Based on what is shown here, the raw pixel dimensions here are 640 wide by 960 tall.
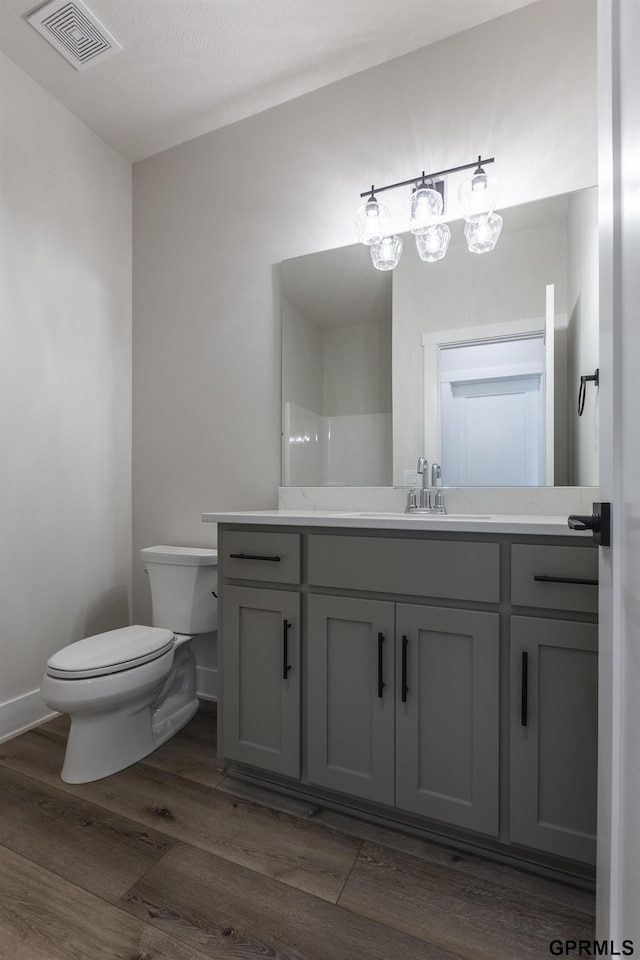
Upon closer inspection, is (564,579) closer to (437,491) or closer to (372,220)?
(437,491)

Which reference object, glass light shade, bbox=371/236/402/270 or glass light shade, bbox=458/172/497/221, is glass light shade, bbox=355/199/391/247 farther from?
glass light shade, bbox=458/172/497/221

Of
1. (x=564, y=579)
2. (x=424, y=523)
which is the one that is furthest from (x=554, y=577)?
(x=424, y=523)

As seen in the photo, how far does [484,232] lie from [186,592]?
1823mm

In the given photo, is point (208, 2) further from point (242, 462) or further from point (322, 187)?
point (242, 462)

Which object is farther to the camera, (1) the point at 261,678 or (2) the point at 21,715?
(2) the point at 21,715

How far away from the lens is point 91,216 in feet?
7.50

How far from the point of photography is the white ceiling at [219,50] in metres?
1.69

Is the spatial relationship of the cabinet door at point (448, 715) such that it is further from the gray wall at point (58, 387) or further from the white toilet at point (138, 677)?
the gray wall at point (58, 387)

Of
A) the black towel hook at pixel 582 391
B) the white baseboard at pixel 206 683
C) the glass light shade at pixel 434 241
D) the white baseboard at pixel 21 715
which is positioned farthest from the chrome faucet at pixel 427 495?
the white baseboard at pixel 21 715

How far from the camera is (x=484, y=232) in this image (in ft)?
5.52

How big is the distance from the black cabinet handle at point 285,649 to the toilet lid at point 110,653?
1.77 ft

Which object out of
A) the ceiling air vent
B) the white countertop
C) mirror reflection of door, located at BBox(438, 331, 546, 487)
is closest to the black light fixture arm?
mirror reflection of door, located at BBox(438, 331, 546, 487)

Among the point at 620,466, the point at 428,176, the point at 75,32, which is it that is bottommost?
the point at 620,466

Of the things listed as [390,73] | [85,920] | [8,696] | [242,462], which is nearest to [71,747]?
[8,696]
